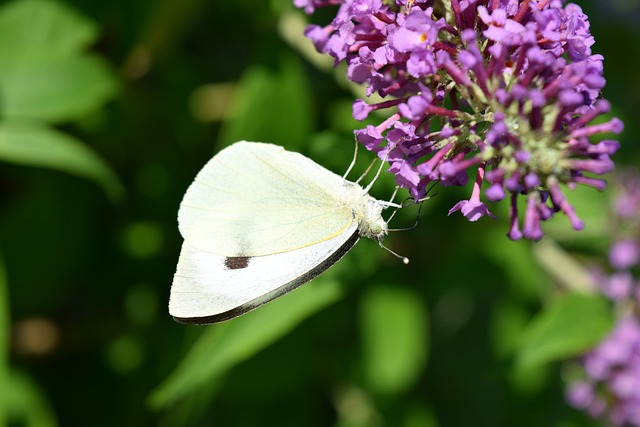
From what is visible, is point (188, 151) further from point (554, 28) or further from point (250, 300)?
point (554, 28)

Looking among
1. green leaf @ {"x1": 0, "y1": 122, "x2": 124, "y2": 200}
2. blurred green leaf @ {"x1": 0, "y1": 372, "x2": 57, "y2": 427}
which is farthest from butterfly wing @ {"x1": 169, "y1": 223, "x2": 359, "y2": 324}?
blurred green leaf @ {"x1": 0, "y1": 372, "x2": 57, "y2": 427}

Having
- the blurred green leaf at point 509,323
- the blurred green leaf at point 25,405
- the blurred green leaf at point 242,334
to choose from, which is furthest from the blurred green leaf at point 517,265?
the blurred green leaf at point 25,405

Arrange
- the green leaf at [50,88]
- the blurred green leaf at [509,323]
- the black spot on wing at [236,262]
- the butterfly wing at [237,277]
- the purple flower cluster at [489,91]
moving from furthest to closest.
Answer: the blurred green leaf at [509,323] → the green leaf at [50,88] → the black spot on wing at [236,262] → the butterfly wing at [237,277] → the purple flower cluster at [489,91]

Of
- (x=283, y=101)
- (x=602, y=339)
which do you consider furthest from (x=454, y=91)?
(x=602, y=339)

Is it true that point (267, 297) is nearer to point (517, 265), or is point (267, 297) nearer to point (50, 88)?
point (50, 88)

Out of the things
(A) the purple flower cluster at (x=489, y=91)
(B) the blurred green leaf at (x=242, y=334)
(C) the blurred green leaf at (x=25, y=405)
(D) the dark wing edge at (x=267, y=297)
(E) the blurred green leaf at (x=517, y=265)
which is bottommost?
(C) the blurred green leaf at (x=25, y=405)

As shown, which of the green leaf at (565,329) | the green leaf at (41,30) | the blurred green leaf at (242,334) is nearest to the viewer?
the blurred green leaf at (242,334)

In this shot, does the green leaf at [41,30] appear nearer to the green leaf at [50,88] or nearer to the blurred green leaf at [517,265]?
the green leaf at [50,88]
